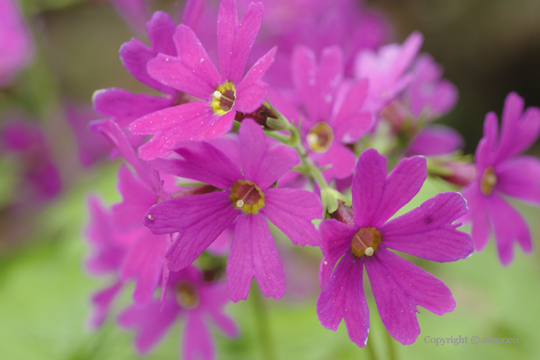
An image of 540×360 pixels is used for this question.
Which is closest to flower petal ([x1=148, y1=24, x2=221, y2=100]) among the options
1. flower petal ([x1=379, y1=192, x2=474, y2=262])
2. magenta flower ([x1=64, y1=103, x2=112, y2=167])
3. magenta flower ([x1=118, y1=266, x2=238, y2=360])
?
flower petal ([x1=379, y1=192, x2=474, y2=262])

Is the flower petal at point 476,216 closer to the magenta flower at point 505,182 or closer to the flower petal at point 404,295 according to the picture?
the magenta flower at point 505,182

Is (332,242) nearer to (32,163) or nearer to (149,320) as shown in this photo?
(149,320)

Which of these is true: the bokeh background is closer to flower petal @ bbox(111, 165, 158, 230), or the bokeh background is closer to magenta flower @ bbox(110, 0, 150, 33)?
magenta flower @ bbox(110, 0, 150, 33)

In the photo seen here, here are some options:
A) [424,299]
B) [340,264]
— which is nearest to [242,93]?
[340,264]

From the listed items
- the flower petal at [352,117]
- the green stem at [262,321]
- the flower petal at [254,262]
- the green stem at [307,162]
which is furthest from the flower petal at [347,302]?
the green stem at [262,321]

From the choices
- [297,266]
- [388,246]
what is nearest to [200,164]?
[388,246]

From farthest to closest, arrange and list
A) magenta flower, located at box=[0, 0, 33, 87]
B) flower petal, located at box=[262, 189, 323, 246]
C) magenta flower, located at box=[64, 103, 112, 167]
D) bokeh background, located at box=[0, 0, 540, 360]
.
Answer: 1. magenta flower, located at box=[64, 103, 112, 167]
2. magenta flower, located at box=[0, 0, 33, 87]
3. bokeh background, located at box=[0, 0, 540, 360]
4. flower petal, located at box=[262, 189, 323, 246]
